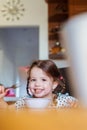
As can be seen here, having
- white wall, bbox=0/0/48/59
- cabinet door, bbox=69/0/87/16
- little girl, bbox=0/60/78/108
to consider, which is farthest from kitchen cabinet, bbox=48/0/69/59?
little girl, bbox=0/60/78/108

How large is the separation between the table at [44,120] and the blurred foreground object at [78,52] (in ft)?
0.14

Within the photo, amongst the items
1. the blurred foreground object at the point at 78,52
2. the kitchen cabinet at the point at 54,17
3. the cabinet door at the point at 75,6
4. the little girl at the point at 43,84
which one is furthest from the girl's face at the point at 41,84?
the kitchen cabinet at the point at 54,17

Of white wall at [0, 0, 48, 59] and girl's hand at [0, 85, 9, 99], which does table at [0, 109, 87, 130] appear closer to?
girl's hand at [0, 85, 9, 99]

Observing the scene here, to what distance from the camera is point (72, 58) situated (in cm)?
33

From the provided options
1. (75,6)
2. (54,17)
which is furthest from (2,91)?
(54,17)

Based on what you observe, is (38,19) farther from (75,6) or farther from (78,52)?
(78,52)

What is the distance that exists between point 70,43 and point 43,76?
1.29 ft

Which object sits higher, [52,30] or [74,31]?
[52,30]

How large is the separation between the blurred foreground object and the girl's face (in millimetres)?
346

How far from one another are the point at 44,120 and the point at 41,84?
0.46 meters

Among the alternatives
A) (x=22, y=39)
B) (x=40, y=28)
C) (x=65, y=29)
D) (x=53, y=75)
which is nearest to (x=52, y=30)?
(x=40, y=28)

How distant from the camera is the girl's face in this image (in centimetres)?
69

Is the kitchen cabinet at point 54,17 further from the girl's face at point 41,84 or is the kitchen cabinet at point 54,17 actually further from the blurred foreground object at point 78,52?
the blurred foreground object at point 78,52

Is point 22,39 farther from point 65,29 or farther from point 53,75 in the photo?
point 65,29
